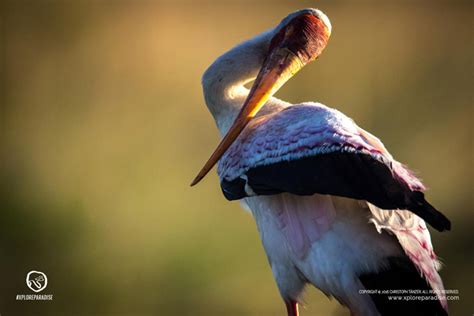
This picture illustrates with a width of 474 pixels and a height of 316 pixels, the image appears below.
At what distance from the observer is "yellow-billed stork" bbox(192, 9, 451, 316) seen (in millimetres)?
3100

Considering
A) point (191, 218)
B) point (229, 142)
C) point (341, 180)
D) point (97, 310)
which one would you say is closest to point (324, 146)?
point (341, 180)

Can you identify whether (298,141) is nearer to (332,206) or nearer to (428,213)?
(332,206)

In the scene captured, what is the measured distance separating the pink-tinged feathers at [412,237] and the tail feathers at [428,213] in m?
0.31

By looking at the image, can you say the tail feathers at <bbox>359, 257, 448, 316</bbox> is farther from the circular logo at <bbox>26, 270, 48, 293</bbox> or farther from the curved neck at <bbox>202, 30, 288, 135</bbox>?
the circular logo at <bbox>26, 270, 48, 293</bbox>

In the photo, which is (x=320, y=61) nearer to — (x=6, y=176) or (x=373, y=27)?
(x=373, y=27)

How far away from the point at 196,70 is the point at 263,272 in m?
1.56

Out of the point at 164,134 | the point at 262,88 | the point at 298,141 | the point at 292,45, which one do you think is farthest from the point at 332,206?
the point at 164,134

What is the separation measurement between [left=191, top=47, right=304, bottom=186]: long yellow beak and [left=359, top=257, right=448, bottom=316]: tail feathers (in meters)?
0.69

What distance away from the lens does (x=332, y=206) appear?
3432 mm

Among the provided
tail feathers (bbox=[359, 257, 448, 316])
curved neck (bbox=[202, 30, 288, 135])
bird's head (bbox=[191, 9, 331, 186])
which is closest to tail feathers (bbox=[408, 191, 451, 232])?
tail feathers (bbox=[359, 257, 448, 316])

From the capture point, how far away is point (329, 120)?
132 inches

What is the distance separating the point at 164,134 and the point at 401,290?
11.2 ft

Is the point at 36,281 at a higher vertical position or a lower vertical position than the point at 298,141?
lower

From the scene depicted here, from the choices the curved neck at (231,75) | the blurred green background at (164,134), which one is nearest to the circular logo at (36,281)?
the blurred green background at (164,134)
